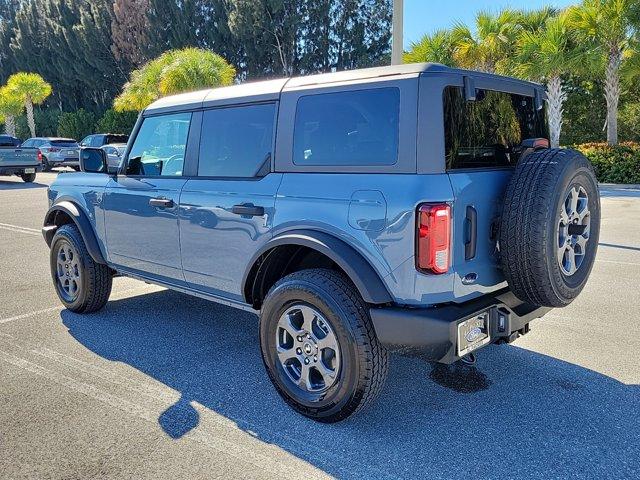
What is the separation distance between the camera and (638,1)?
1573cm

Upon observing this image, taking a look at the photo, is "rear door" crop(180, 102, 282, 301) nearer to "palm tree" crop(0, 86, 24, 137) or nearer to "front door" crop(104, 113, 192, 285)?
"front door" crop(104, 113, 192, 285)

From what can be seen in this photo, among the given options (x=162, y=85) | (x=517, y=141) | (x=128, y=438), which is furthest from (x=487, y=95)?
(x=162, y=85)

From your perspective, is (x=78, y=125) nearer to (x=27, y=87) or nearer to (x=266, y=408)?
(x=27, y=87)

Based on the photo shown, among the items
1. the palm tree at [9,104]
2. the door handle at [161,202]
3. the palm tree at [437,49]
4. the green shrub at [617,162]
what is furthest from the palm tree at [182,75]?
the palm tree at [9,104]

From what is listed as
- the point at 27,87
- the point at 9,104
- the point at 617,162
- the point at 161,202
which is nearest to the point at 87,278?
the point at 161,202

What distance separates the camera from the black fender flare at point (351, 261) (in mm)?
2836

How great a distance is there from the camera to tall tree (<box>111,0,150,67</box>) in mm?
42594

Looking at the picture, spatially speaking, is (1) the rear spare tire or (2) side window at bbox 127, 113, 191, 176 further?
(2) side window at bbox 127, 113, 191, 176

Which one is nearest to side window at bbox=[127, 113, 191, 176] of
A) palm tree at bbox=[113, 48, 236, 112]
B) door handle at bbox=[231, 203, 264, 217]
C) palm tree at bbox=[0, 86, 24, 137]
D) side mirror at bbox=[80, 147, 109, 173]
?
side mirror at bbox=[80, 147, 109, 173]

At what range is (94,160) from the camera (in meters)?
4.75

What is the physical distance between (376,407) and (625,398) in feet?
4.98

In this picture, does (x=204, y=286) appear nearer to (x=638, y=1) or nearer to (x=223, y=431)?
(x=223, y=431)

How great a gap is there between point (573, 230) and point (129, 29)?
151 ft

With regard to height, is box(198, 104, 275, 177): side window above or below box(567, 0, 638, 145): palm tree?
below
